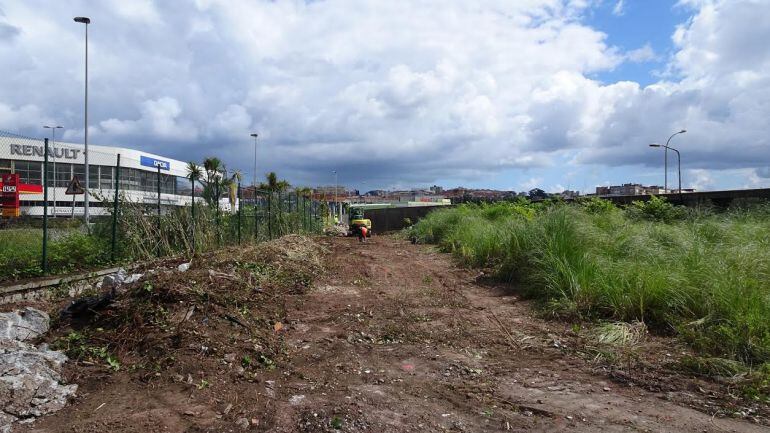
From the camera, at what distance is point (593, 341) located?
659 cm

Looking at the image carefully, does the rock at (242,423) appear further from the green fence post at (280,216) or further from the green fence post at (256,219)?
the green fence post at (280,216)

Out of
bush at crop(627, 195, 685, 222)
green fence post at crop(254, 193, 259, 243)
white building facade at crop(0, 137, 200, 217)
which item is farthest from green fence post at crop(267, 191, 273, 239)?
bush at crop(627, 195, 685, 222)

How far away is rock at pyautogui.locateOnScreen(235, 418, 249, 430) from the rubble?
4.93ft

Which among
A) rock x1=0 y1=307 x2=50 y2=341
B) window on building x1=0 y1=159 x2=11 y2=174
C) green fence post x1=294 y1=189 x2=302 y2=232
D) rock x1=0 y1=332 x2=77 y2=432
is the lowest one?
rock x1=0 y1=332 x2=77 y2=432

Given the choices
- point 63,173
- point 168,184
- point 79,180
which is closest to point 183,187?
point 168,184

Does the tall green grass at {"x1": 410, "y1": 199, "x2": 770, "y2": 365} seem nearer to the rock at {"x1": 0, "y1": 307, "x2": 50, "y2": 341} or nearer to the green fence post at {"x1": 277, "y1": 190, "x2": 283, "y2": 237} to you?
the rock at {"x1": 0, "y1": 307, "x2": 50, "y2": 341}

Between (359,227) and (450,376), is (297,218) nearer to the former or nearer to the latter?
(359,227)

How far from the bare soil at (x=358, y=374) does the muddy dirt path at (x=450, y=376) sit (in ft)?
0.06

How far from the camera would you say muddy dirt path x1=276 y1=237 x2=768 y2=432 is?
433 centimetres

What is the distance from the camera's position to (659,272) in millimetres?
7723

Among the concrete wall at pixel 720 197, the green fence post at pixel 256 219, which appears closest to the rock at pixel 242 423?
the green fence post at pixel 256 219

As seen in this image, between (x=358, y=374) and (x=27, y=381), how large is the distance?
9.45 feet

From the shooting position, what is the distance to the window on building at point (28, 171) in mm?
20081

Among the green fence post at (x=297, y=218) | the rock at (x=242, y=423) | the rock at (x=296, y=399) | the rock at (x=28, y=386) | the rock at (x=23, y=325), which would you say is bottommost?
the rock at (x=242, y=423)
